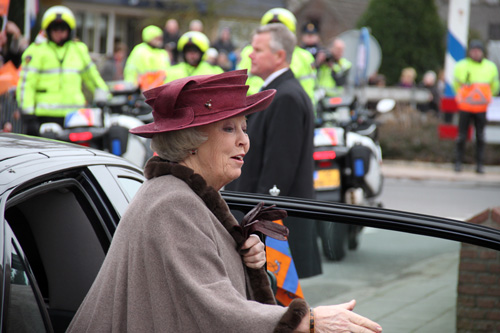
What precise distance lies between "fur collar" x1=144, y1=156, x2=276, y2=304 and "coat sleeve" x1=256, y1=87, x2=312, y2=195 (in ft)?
8.09

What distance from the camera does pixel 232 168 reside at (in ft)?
7.90

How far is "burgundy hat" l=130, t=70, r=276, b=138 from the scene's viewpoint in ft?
7.41

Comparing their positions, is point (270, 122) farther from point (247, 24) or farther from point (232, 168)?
point (247, 24)

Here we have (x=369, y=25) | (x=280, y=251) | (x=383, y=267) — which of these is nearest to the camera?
(x=280, y=251)

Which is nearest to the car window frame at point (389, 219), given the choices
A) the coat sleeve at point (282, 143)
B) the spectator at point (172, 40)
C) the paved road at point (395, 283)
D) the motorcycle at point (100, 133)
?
the paved road at point (395, 283)

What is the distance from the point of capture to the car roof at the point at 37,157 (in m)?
2.21

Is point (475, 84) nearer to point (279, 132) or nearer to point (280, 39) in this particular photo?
Result: point (280, 39)

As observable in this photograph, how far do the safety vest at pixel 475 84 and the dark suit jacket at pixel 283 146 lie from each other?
10.2 metres

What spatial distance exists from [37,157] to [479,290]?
2715 millimetres

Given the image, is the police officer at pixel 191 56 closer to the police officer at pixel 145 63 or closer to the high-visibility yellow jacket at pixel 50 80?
the high-visibility yellow jacket at pixel 50 80

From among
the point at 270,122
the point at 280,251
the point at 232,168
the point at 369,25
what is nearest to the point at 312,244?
the point at 280,251

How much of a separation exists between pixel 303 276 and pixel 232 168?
4.27 feet

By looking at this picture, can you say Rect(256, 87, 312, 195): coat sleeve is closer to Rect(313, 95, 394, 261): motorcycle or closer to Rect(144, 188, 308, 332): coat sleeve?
Rect(313, 95, 394, 261): motorcycle

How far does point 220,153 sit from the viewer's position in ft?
7.80
